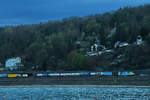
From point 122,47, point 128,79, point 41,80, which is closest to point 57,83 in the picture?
point 41,80

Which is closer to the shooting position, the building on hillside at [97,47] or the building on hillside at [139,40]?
the building on hillside at [139,40]

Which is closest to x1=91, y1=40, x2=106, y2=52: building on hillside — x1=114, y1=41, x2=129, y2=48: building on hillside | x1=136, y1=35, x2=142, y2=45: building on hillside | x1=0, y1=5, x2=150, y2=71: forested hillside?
x1=0, y1=5, x2=150, y2=71: forested hillside

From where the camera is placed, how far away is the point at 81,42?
512 ft

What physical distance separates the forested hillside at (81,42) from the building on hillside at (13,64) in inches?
106

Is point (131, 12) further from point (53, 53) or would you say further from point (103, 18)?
point (53, 53)

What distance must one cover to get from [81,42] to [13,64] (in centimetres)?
3676

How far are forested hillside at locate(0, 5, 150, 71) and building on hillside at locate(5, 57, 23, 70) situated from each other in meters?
2.70

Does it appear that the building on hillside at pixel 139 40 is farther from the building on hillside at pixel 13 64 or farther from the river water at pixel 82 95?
the river water at pixel 82 95

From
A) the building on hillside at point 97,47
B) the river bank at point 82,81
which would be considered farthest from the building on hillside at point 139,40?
the river bank at point 82,81

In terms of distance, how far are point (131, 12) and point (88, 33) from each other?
26.0 metres

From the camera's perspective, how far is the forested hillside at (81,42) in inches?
4451

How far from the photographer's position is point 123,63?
109750 millimetres

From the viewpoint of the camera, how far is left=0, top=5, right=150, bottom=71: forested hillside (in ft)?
371

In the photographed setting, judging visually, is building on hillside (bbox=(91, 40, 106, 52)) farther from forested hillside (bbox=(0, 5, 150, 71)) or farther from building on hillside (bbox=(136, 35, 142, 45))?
building on hillside (bbox=(136, 35, 142, 45))
